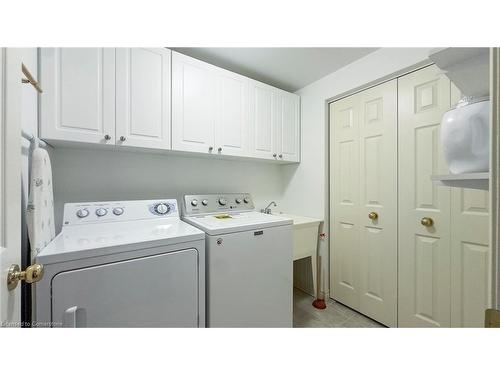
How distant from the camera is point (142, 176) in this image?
66.5 inches

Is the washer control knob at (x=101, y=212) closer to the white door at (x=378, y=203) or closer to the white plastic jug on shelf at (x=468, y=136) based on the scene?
the white plastic jug on shelf at (x=468, y=136)

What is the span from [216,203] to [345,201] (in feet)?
4.28

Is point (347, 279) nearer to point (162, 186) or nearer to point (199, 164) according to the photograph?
point (199, 164)

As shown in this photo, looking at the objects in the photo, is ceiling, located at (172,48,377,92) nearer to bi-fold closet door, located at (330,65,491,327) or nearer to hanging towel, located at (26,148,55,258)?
bi-fold closet door, located at (330,65,491,327)

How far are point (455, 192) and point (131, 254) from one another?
6.67 ft

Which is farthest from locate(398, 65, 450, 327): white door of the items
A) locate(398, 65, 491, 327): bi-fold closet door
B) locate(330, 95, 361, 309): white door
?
locate(330, 95, 361, 309): white door

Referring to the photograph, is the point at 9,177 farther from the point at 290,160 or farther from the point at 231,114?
the point at 290,160

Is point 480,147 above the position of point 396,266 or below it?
above

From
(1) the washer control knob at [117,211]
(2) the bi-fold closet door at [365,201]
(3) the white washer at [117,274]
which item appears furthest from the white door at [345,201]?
(1) the washer control knob at [117,211]

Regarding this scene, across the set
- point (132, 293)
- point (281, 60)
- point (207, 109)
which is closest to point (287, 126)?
point (281, 60)

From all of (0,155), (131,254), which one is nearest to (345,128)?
(131,254)

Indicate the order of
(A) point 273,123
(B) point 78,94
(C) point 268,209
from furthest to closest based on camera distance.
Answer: (C) point 268,209 → (A) point 273,123 → (B) point 78,94

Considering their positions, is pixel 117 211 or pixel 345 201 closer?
pixel 117 211

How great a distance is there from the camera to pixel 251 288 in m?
1.31
